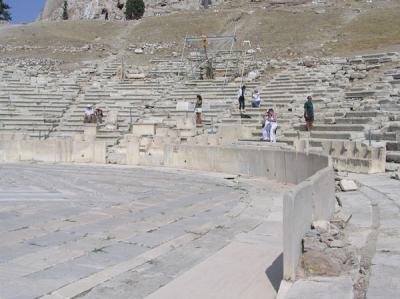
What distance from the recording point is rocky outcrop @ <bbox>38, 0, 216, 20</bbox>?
94312 mm

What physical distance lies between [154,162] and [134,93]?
13290mm

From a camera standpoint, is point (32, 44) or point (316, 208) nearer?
point (316, 208)

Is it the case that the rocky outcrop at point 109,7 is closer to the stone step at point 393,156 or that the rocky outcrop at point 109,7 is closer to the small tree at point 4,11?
the small tree at point 4,11

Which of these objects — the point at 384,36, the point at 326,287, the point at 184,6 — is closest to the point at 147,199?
the point at 326,287

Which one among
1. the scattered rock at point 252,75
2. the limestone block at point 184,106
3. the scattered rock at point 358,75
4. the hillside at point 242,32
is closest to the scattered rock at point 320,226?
the limestone block at point 184,106

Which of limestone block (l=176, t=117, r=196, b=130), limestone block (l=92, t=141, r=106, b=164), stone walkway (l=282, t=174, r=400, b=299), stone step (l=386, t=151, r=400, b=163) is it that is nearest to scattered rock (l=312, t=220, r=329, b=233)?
stone walkway (l=282, t=174, r=400, b=299)

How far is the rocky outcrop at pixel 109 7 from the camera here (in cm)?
9431

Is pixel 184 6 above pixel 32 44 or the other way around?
above

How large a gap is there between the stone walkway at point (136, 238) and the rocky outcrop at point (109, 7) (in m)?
75.7

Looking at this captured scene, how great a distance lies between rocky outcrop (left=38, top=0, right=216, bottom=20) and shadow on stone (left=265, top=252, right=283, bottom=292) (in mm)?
82782

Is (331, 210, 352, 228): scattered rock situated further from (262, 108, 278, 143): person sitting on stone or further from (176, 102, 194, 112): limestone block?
(176, 102, 194, 112): limestone block

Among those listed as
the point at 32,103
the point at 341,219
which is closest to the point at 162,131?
the point at 32,103

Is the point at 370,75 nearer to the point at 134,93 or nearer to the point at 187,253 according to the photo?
the point at 134,93

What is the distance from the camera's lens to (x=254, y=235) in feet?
30.5
